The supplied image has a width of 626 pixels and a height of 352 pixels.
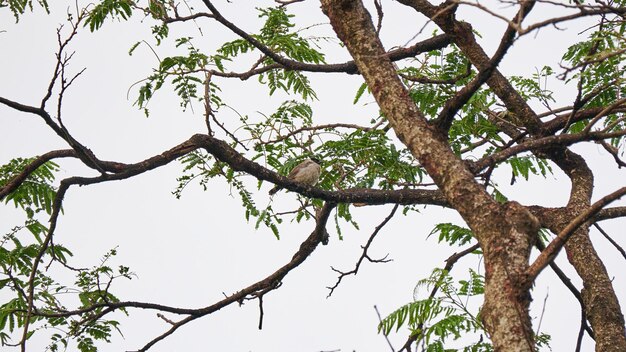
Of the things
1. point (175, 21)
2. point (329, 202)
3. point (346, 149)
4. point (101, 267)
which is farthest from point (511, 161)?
point (101, 267)

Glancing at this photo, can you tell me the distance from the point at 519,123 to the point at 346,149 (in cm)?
135

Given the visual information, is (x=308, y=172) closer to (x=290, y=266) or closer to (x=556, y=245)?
(x=290, y=266)

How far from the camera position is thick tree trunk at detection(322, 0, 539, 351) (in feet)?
9.98

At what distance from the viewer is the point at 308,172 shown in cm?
687

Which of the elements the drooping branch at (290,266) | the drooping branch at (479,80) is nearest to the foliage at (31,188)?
the drooping branch at (290,266)

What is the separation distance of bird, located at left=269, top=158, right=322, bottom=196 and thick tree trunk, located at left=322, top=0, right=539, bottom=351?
224cm

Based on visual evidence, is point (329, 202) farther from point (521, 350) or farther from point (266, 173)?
point (521, 350)

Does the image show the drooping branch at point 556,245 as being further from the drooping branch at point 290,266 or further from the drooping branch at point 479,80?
the drooping branch at point 290,266

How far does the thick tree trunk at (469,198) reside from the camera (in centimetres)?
304

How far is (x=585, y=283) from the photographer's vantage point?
4.91 m

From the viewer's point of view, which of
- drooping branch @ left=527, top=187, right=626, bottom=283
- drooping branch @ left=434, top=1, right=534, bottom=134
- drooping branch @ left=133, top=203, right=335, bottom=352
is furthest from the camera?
drooping branch @ left=133, top=203, right=335, bottom=352

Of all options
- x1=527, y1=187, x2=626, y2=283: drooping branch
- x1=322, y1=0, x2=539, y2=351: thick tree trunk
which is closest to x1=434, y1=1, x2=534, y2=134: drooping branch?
x1=322, y1=0, x2=539, y2=351: thick tree trunk

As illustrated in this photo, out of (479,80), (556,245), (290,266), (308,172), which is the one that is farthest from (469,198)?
(308,172)

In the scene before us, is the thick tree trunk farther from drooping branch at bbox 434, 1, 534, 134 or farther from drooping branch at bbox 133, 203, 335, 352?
→ drooping branch at bbox 133, 203, 335, 352
